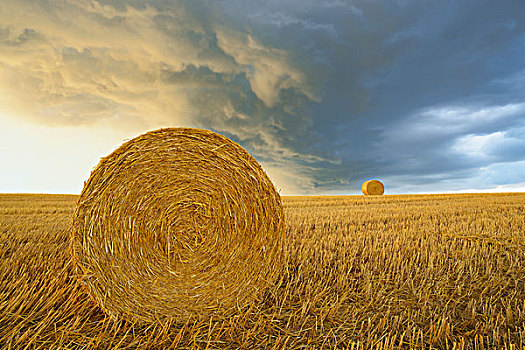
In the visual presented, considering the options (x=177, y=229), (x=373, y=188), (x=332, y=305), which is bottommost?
(x=332, y=305)

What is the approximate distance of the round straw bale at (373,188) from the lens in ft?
69.6

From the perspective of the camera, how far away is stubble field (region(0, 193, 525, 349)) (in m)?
2.30

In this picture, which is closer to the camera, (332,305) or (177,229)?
(332,305)

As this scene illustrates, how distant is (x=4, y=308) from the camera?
8.68ft

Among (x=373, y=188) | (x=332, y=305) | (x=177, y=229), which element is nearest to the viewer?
(x=332, y=305)

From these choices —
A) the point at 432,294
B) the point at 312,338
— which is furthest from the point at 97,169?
the point at 432,294

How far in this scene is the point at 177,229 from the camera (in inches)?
116

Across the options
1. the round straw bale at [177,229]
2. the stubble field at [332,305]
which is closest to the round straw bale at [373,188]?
the stubble field at [332,305]

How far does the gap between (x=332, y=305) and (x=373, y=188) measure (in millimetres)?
20169

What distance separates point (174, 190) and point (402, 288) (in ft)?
8.86

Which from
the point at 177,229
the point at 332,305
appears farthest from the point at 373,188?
the point at 177,229

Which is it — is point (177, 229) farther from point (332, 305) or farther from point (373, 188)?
point (373, 188)

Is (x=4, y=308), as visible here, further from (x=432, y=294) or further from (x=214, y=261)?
(x=432, y=294)

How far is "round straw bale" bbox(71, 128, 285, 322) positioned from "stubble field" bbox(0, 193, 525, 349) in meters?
0.22
